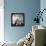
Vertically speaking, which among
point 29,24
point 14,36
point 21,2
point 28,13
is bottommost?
point 14,36

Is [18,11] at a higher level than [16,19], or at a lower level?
higher

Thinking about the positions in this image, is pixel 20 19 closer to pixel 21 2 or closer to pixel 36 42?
pixel 21 2

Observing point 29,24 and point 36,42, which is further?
point 29,24

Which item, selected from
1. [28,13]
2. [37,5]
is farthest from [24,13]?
[37,5]

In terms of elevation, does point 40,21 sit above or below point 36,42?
above

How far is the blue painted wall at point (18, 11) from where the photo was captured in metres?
5.68

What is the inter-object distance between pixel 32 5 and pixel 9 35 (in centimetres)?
160

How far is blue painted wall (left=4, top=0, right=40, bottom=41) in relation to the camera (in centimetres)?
568

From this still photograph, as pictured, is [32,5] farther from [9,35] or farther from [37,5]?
[9,35]

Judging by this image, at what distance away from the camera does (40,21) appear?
5613 millimetres

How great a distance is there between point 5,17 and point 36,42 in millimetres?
3163

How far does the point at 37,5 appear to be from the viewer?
18.9 ft

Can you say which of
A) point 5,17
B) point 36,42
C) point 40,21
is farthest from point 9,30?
point 36,42

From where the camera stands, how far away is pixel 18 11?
5.72 meters
